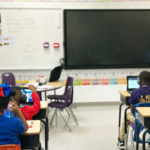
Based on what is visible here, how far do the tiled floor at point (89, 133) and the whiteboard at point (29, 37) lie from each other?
4.94 ft

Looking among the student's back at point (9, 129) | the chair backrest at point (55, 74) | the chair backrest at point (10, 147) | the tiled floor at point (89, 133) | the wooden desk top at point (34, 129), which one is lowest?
the tiled floor at point (89, 133)

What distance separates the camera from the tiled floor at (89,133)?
3119 mm

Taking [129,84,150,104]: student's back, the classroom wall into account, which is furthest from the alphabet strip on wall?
[129,84,150,104]: student's back

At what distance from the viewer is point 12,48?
494 cm

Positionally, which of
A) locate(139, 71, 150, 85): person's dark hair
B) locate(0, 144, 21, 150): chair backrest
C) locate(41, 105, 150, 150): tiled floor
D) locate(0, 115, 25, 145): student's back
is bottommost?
locate(41, 105, 150, 150): tiled floor

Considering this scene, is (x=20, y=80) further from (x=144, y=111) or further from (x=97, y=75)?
(x=144, y=111)

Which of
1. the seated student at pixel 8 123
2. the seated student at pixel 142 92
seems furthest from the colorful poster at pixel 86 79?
the seated student at pixel 8 123

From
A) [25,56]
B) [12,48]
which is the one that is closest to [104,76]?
[25,56]

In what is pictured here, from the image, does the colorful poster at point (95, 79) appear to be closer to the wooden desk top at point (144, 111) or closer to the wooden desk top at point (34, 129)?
the wooden desk top at point (144, 111)

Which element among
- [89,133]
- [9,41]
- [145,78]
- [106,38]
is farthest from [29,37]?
[145,78]

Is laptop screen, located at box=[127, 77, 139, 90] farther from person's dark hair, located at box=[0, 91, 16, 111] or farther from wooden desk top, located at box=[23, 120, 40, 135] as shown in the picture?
person's dark hair, located at box=[0, 91, 16, 111]

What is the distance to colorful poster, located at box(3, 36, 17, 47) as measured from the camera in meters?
4.91

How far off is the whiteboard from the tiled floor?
4.94 feet

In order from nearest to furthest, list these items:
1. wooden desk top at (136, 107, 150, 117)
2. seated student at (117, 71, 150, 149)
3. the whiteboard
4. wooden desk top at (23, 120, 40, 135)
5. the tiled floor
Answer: wooden desk top at (23, 120, 40, 135) → wooden desk top at (136, 107, 150, 117) → seated student at (117, 71, 150, 149) → the tiled floor → the whiteboard
